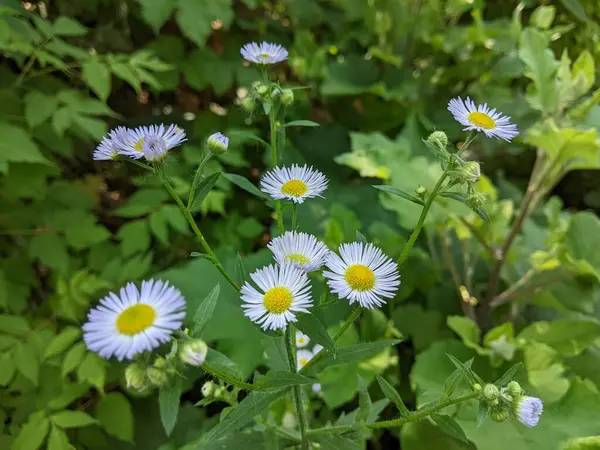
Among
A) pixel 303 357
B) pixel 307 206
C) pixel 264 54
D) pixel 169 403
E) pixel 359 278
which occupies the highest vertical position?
pixel 307 206

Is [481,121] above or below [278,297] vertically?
above

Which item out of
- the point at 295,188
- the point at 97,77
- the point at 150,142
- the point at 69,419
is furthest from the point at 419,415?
the point at 97,77

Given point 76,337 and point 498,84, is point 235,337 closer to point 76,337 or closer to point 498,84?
point 76,337

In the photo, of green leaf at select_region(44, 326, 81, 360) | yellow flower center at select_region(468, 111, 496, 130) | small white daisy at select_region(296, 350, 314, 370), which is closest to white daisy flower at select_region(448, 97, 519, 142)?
yellow flower center at select_region(468, 111, 496, 130)

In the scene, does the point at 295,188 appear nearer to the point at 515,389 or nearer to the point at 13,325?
the point at 515,389

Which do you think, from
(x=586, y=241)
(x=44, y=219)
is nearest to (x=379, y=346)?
(x=586, y=241)

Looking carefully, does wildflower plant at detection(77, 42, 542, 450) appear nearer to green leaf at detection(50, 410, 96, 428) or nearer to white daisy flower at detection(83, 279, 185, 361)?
white daisy flower at detection(83, 279, 185, 361)

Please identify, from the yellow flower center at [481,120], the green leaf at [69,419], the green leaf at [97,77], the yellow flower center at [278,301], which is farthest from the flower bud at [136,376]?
the green leaf at [97,77]
